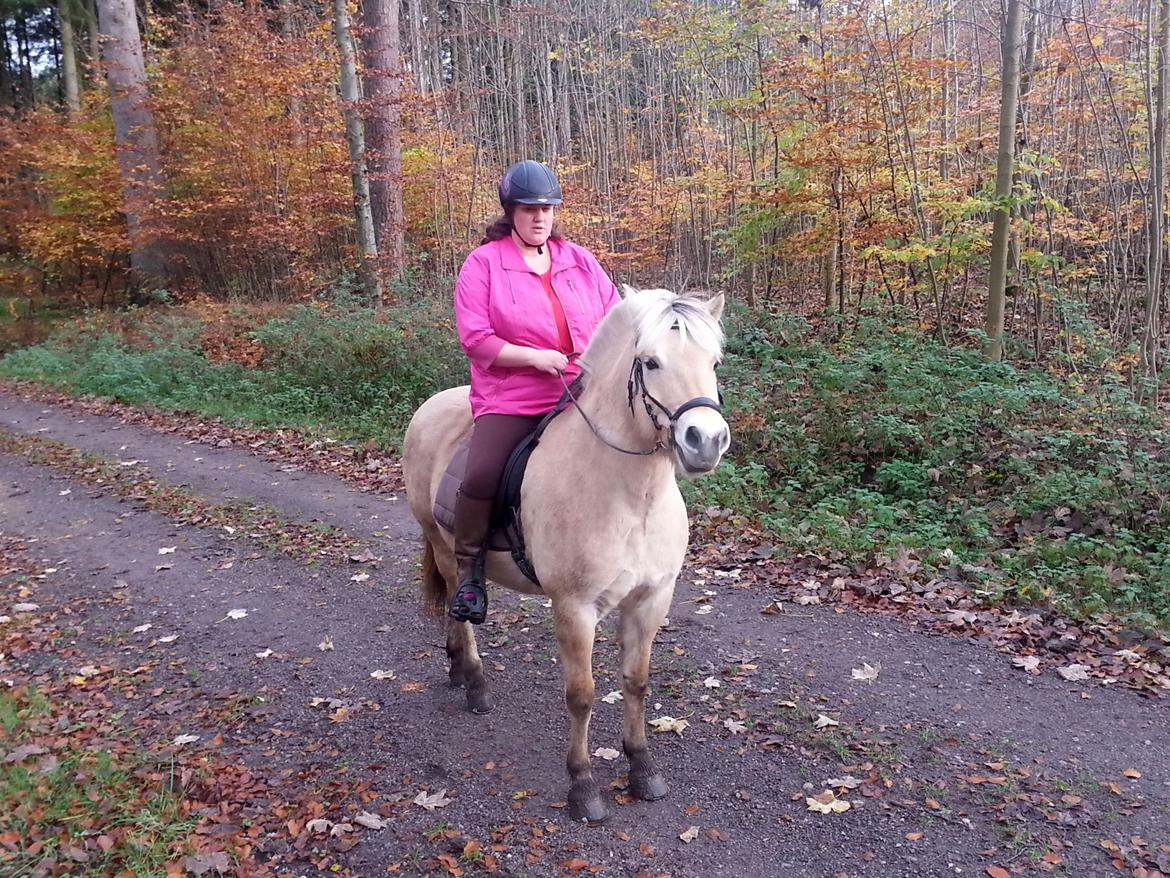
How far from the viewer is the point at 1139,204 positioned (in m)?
10.4

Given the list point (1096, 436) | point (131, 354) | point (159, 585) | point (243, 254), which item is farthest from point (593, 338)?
point (243, 254)

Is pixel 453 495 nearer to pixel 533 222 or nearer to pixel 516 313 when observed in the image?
pixel 516 313

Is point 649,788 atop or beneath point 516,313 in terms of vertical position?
beneath

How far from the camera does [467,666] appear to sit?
15.2 feet

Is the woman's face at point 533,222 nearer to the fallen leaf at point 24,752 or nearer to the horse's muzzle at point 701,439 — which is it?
the horse's muzzle at point 701,439

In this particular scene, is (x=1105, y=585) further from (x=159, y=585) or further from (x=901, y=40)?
(x=901, y=40)

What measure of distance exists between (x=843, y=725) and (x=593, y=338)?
2.55 metres

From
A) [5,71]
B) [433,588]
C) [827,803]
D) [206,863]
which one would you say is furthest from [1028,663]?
[5,71]

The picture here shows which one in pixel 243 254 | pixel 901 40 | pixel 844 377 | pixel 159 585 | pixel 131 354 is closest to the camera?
pixel 159 585

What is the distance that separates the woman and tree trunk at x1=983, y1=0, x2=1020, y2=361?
7.58 m

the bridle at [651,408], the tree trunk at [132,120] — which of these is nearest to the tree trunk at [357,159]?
the tree trunk at [132,120]

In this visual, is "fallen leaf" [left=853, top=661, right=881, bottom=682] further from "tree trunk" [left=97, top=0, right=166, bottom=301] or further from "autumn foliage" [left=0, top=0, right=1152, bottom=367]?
"tree trunk" [left=97, top=0, right=166, bottom=301]

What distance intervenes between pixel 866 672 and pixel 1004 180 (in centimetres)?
730

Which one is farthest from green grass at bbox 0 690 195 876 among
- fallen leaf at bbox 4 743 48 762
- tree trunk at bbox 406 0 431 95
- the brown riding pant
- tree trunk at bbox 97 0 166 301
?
tree trunk at bbox 406 0 431 95
